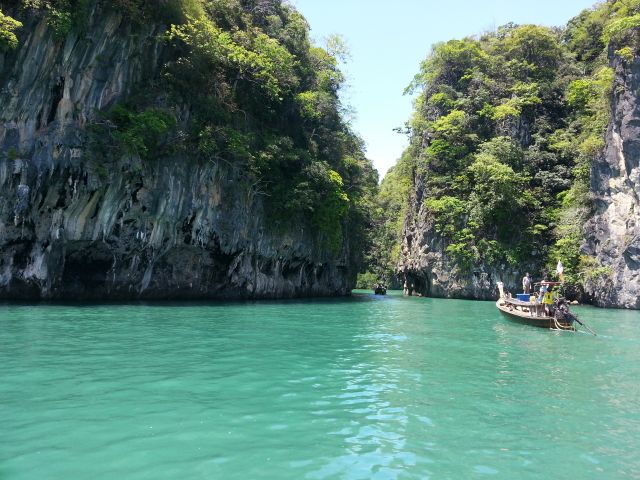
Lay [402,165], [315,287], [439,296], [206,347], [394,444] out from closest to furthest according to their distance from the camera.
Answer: [394,444], [206,347], [315,287], [439,296], [402,165]

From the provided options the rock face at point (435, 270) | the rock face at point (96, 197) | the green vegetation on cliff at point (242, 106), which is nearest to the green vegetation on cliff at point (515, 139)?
the rock face at point (435, 270)

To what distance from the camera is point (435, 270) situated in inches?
1487

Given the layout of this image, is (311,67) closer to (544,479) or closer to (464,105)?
(464,105)

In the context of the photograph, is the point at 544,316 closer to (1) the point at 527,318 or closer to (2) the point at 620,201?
(1) the point at 527,318

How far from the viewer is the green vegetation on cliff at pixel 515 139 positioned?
3253 centimetres

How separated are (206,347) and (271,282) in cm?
1929

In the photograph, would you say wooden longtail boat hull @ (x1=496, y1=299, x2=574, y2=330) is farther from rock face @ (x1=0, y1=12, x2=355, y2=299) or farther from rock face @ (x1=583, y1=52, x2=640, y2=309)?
rock face @ (x1=0, y1=12, x2=355, y2=299)

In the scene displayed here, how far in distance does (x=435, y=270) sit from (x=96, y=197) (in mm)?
25264

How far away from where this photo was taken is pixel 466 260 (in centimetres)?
3572

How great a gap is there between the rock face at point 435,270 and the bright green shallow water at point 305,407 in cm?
2285

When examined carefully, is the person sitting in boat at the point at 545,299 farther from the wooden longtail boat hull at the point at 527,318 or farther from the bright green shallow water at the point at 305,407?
the bright green shallow water at the point at 305,407

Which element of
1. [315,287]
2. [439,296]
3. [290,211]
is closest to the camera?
[290,211]

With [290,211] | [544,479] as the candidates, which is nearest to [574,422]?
[544,479]

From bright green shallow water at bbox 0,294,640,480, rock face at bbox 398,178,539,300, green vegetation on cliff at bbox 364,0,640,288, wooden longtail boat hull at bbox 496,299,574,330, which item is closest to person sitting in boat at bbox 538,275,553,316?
wooden longtail boat hull at bbox 496,299,574,330
